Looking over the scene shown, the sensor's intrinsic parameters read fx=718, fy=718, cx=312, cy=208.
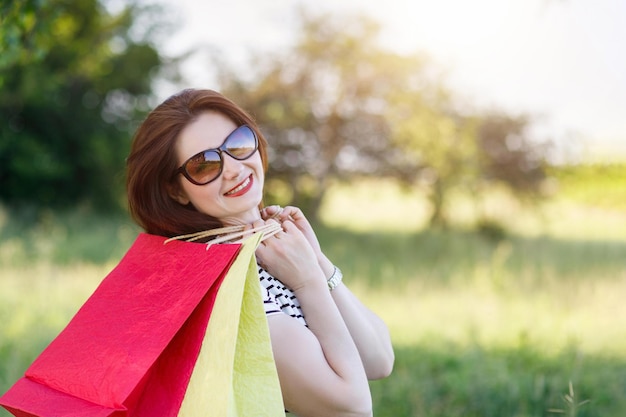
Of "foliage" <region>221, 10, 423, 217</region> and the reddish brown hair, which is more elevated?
"foliage" <region>221, 10, 423, 217</region>

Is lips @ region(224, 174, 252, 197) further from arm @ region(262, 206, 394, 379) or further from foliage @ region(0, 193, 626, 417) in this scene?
foliage @ region(0, 193, 626, 417)

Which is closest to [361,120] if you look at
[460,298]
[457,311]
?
[460,298]

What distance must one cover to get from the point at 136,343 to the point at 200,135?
59 centimetres

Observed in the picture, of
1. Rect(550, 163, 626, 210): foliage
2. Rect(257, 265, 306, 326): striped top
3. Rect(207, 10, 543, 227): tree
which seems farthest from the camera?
Rect(550, 163, 626, 210): foliage

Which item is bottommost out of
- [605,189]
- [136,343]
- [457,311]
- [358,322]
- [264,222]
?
[136,343]

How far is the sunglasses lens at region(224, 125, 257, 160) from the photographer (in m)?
2.00

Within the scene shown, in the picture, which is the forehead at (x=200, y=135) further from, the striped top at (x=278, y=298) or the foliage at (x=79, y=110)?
the foliage at (x=79, y=110)

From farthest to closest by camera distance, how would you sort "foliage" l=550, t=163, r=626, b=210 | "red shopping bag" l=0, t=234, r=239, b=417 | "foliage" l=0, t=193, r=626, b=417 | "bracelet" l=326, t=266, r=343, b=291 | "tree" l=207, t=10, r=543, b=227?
"foliage" l=550, t=163, r=626, b=210 < "tree" l=207, t=10, r=543, b=227 < "foliage" l=0, t=193, r=626, b=417 < "bracelet" l=326, t=266, r=343, b=291 < "red shopping bag" l=0, t=234, r=239, b=417

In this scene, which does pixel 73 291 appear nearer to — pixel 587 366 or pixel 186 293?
pixel 587 366

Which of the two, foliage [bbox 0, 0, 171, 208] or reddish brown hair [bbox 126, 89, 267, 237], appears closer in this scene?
reddish brown hair [bbox 126, 89, 267, 237]

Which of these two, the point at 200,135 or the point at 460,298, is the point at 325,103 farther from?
the point at 200,135

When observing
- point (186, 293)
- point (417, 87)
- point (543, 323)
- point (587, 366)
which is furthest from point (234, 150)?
point (417, 87)

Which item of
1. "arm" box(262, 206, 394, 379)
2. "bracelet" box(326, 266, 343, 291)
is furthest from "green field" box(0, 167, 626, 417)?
"bracelet" box(326, 266, 343, 291)

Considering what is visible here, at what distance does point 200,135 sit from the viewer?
1.98m
